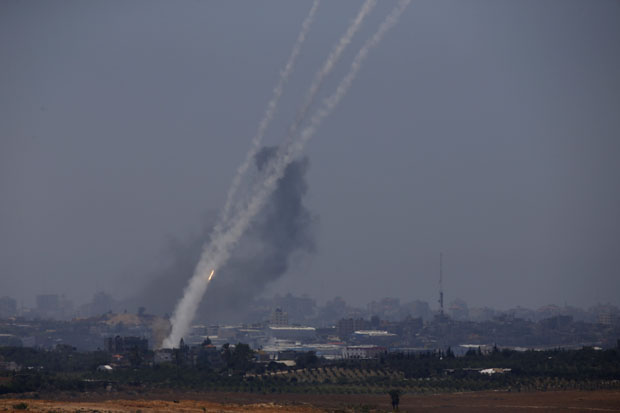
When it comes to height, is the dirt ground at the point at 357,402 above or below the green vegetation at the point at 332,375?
below

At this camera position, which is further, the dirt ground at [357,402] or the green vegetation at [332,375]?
the green vegetation at [332,375]

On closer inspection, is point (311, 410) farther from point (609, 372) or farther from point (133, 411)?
point (609, 372)

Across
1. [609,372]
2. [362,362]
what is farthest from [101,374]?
[609,372]

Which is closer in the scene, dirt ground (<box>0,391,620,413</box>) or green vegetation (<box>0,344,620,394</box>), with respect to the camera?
dirt ground (<box>0,391,620,413</box>)

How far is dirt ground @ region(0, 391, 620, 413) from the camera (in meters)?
95.1

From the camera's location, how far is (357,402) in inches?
4528

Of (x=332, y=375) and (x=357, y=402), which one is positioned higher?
(x=332, y=375)

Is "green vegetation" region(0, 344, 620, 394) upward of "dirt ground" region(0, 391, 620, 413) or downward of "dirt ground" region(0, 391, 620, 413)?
upward

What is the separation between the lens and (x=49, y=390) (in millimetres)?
119812

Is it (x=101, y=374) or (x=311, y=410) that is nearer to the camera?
(x=311, y=410)

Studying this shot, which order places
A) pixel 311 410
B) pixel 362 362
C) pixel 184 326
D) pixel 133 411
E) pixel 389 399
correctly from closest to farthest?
pixel 133 411, pixel 311 410, pixel 389 399, pixel 362 362, pixel 184 326

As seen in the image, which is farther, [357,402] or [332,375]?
[332,375]

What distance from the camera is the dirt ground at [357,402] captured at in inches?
3743

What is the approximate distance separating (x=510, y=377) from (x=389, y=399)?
26488 millimetres
